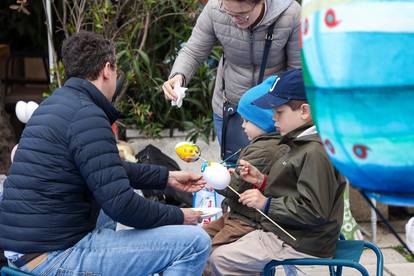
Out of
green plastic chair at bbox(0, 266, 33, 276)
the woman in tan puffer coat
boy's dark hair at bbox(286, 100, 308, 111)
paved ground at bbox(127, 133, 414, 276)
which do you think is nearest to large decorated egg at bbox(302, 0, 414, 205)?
boy's dark hair at bbox(286, 100, 308, 111)

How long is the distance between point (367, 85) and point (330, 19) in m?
0.17

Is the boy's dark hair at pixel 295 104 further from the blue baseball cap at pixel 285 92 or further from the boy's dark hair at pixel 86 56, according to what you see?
the boy's dark hair at pixel 86 56

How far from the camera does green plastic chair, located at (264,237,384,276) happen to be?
9.43 feet

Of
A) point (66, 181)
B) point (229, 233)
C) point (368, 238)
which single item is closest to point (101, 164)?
point (66, 181)

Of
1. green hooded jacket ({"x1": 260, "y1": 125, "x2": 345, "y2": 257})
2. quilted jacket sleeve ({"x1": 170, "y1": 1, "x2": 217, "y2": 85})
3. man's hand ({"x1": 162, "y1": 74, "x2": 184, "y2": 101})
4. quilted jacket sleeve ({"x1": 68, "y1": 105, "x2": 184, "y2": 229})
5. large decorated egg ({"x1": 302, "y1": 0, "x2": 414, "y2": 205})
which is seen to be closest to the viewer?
large decorated egg ({"x1": 302, "y1": 0, "x2": 414, "y2": 205})

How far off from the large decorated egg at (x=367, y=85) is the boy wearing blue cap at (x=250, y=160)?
1.56 metres

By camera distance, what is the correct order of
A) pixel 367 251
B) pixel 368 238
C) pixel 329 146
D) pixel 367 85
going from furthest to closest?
pixel 368 238, pixel 367 251, pixel 329 146, pixel 367 85

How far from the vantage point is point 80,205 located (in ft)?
9.08

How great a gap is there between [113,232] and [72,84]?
619 mm

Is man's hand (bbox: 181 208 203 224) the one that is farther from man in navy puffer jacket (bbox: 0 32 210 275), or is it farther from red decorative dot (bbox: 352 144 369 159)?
red decorative dot (bbox: 352 144 369 159)

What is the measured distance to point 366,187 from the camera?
1614 mm

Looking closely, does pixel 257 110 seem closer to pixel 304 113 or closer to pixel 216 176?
pixel 304 113

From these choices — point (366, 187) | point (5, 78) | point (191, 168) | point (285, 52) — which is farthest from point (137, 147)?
point (366, 187)

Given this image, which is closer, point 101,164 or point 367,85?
point 367,85
